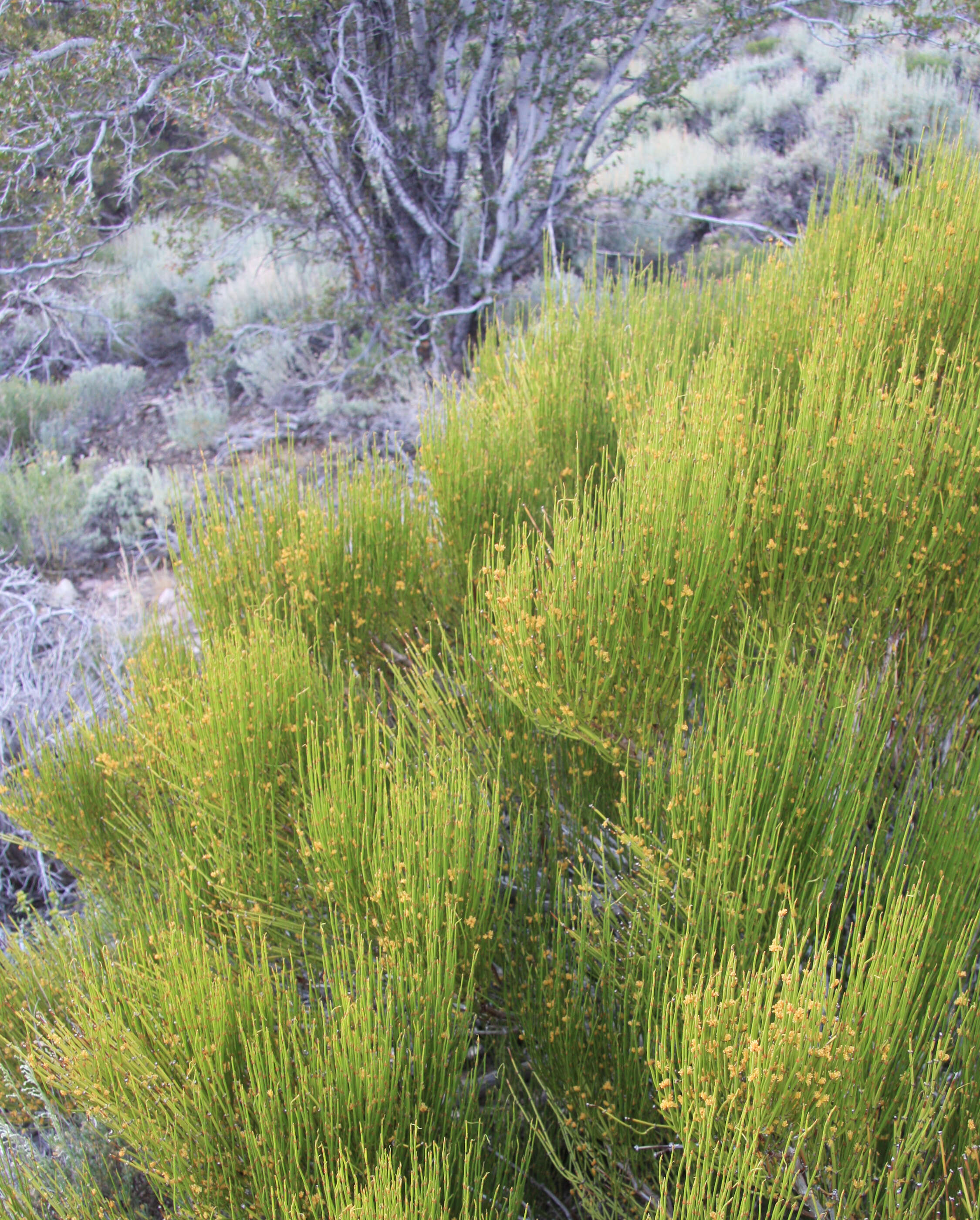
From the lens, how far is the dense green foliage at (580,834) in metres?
1.51

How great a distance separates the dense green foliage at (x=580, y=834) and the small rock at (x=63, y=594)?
1916 millimetres

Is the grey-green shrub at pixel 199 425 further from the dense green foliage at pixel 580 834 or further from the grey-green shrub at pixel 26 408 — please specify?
the dense green foliage at pixel 580 834

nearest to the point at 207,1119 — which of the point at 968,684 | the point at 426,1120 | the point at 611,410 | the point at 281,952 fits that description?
the point at 426,1120

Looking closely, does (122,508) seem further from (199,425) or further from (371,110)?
(371,110)

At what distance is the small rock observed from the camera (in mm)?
4574

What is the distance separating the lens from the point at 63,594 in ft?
15.5

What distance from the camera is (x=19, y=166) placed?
5.43m

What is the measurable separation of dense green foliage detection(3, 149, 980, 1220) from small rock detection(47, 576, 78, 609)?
6.29 feet

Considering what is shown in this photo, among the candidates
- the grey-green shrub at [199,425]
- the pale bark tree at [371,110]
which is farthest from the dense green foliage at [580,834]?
the grey-green shrub at [199,425]

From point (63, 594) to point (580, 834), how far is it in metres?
3.43

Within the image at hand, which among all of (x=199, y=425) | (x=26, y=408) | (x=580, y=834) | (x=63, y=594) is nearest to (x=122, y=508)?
(x=63, y=594)

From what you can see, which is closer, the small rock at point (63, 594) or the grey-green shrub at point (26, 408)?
the small rock at point (63, 594)

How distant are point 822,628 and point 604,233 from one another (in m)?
5.70

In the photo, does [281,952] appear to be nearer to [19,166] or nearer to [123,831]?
[123,831]
